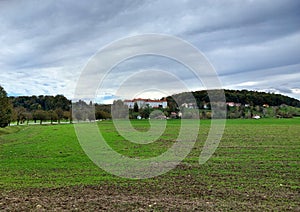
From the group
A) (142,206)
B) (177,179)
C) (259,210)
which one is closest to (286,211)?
(259,210)

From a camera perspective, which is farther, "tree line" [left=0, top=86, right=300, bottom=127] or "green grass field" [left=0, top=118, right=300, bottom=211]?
"tree line" [left=0, top=86, right=300, bottom=127]

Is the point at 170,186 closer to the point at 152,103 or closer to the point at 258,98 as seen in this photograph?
the point at 152,103

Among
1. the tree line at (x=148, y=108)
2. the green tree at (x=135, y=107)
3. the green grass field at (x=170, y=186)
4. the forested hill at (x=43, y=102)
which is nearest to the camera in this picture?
the green grass field at (x=170, y=186)

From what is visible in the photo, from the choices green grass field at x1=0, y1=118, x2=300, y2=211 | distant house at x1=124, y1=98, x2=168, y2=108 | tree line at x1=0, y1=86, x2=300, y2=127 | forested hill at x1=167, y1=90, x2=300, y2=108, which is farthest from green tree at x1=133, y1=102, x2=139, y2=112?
green grass field at x1=0, y1=118, x2=300, y2=211

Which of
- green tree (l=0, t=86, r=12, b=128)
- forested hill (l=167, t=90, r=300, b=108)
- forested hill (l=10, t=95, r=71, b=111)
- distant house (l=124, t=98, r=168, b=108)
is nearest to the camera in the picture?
green tree (l=0, t=86, r=12, b=128)

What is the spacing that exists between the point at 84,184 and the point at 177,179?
12.1 ft

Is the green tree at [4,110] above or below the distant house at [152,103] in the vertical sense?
below

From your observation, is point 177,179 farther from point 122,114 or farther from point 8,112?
point 122,114

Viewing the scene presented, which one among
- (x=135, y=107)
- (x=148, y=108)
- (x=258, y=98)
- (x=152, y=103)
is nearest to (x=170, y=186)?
(x=135, y=107)

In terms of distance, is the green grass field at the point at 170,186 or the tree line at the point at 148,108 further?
→ the tree line at the point at 148,108

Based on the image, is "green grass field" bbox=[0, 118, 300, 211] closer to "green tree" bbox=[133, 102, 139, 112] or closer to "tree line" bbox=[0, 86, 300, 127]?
"tree line" bbox=[0, 86, 300, 127]

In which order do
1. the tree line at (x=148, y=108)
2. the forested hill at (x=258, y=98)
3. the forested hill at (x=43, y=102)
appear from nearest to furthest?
1. the tree line at (x=148, y=108)
2. the forested hill at (x=258, y=98)
3. the forested hill at (x=43, y=102)

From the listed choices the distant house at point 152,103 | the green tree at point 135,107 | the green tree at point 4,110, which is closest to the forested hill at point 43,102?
the distant house at point 152,103

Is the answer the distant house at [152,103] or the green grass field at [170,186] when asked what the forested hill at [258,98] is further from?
the green grass field at [170,186]
